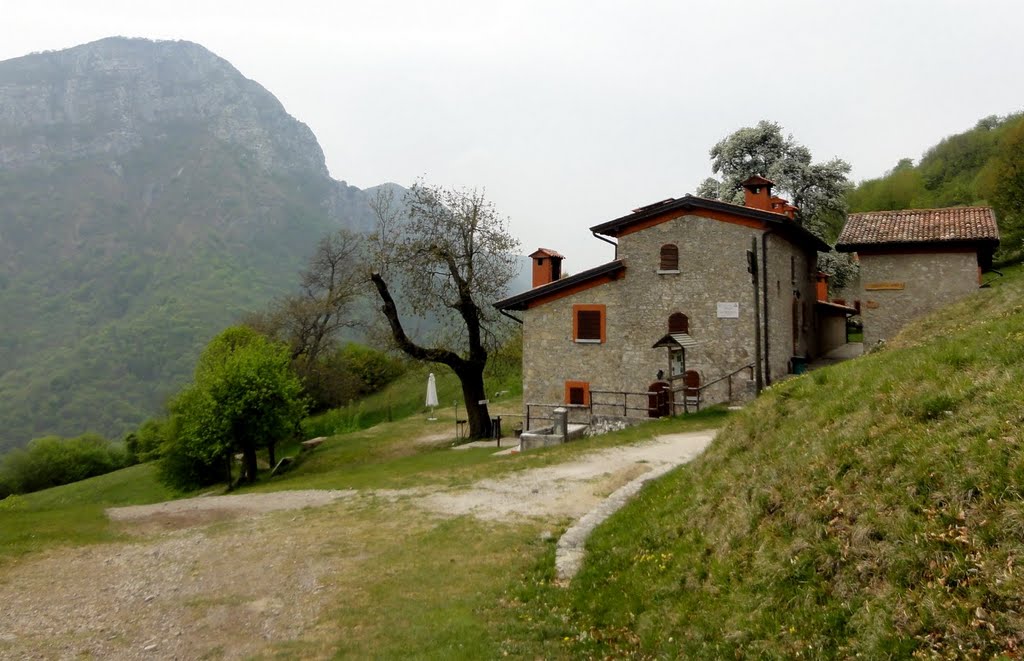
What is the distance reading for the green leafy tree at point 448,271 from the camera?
2783 cm

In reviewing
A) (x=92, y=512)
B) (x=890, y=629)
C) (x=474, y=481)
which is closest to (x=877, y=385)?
(x=890, y=629)

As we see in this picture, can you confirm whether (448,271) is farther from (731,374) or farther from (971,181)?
(971,181)

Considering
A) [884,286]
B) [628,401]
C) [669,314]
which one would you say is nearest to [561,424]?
[628,401]

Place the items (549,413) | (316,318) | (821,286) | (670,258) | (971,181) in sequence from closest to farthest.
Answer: (670,258), (549,413), (821,286), (316,318), (971,181)

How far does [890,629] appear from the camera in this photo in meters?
4.63

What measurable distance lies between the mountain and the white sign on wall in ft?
249

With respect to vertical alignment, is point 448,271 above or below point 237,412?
above

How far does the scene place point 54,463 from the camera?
4988 centimetres

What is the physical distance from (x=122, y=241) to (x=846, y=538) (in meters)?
172

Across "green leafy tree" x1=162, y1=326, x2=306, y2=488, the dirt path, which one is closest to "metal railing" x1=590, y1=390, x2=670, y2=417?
the dirt path

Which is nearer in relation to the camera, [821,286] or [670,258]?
[670,258]

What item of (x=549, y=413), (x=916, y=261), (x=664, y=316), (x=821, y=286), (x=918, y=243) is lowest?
(x=549, y=413)

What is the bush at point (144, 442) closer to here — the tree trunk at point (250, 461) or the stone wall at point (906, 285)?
the tree trunk at point (250, 461)

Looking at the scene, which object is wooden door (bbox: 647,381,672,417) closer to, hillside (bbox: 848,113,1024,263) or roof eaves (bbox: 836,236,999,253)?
roof eaves (bbox: 836,236,999,253)
